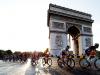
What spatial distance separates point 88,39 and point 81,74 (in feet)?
118

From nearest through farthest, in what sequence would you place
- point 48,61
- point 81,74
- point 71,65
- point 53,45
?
1. point 81,74
2. point 71,65
3. point 48,61
4. point 53,45

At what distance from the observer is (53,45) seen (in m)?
38.1

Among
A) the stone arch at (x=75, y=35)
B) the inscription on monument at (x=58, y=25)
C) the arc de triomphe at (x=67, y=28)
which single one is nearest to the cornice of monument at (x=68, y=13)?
the arc de triomphe at (x=67, y=28)

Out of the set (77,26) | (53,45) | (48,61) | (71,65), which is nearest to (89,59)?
(71,65)

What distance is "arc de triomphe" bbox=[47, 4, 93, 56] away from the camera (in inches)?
1533

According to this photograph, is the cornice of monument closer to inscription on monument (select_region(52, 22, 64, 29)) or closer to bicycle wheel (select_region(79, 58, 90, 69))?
inscription on monument (select_region(52, 22, 64, 29))

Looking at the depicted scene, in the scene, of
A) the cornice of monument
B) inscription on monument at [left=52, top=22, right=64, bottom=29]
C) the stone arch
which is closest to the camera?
inscription on monument at [left=52, top=22, right=64, bottom=29]

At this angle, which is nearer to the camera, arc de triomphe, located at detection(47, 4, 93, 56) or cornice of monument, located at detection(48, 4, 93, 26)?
arc de triomphe, located at detection(47, 4, 93, 56)

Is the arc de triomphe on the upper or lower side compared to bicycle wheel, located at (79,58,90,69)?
upper

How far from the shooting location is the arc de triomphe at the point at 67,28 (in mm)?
38938

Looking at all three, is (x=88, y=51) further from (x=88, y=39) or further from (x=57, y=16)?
(x=88, y=39)

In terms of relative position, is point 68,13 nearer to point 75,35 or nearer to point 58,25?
point 58,25

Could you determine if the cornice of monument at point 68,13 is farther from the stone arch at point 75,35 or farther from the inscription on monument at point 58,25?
the stone arch at point 75,35

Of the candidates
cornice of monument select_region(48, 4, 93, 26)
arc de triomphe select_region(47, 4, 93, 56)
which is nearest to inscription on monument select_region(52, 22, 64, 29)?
arc de triomphe select_region(47, 4, 93, 56)
